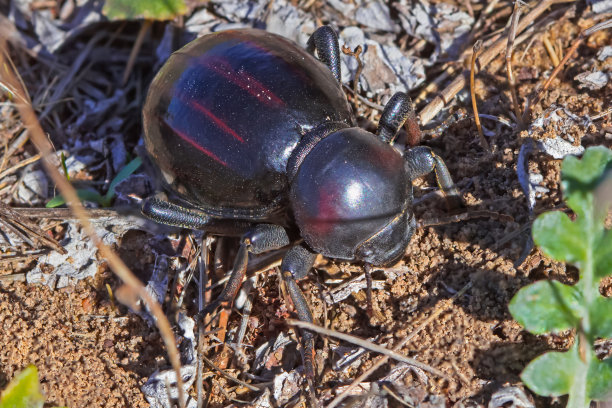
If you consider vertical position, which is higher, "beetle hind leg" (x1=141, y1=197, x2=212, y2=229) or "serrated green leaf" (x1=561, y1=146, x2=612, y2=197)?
"serrated green leaf" (x1=561, y1=146, x2=612, y2=197)

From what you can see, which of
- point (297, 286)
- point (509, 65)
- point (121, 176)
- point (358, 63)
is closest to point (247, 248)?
point (297, 286)

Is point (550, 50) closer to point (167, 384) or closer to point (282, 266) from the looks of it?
point (282, 266)

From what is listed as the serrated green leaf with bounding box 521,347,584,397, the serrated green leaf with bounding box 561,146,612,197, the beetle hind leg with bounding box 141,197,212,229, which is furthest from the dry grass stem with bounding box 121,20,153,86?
the serrated green leaf with bounding box 521,347,584,397

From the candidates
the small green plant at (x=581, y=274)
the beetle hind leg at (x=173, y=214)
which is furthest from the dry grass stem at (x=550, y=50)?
the beetle hind leg at (x=173, y=214)

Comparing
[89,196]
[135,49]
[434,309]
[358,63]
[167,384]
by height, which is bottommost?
[167,384]

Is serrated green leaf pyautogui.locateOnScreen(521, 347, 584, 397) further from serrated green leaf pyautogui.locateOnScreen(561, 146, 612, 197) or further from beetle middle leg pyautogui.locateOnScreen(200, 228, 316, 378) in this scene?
beetle middle leg pyautogui.locateOnScreen(200, 228, 316, 378)

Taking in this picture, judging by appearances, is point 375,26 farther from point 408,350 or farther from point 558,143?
point 408,350

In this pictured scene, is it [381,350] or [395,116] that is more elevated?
[395,116]
